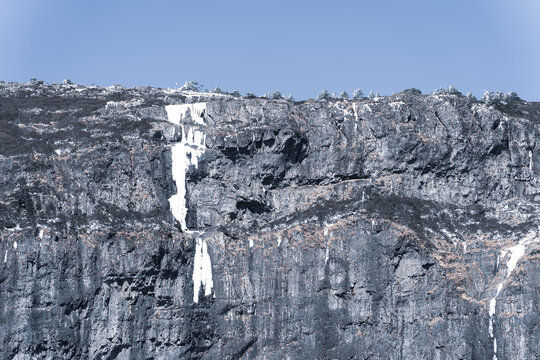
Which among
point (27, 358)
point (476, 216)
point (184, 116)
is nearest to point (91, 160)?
point (184, 116)

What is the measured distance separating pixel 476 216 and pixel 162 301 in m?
24.3

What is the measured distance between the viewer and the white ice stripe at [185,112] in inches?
4112

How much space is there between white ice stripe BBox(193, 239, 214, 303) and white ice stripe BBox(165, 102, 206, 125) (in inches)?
425

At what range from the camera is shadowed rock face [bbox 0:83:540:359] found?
94.8 m

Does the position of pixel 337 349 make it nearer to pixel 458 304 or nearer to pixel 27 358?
pixel 458 304

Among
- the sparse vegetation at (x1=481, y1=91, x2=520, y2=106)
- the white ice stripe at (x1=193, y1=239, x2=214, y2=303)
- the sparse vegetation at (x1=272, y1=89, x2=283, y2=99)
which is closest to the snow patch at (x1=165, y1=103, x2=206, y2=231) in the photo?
the white ice stripe at (x1=193, y1=239, x2=214, y2=303)

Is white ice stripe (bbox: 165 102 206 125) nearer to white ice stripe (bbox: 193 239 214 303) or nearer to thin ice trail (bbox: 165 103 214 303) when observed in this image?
thin ice trail (bbox: 165 103 214 303)

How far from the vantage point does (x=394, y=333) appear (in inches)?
3792

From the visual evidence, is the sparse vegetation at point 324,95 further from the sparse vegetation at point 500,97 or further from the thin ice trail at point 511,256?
the thin ice trail at point 511,256

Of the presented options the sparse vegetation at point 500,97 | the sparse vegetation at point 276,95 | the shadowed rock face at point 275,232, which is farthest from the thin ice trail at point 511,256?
the sparse vegetation at point 276,95

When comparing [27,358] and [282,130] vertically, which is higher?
[282,130]

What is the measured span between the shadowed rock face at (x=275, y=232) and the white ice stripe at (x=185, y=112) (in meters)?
0.37

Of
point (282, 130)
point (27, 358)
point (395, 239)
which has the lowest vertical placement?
point (27, 358)

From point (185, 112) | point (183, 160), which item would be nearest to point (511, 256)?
point (183, 160)
